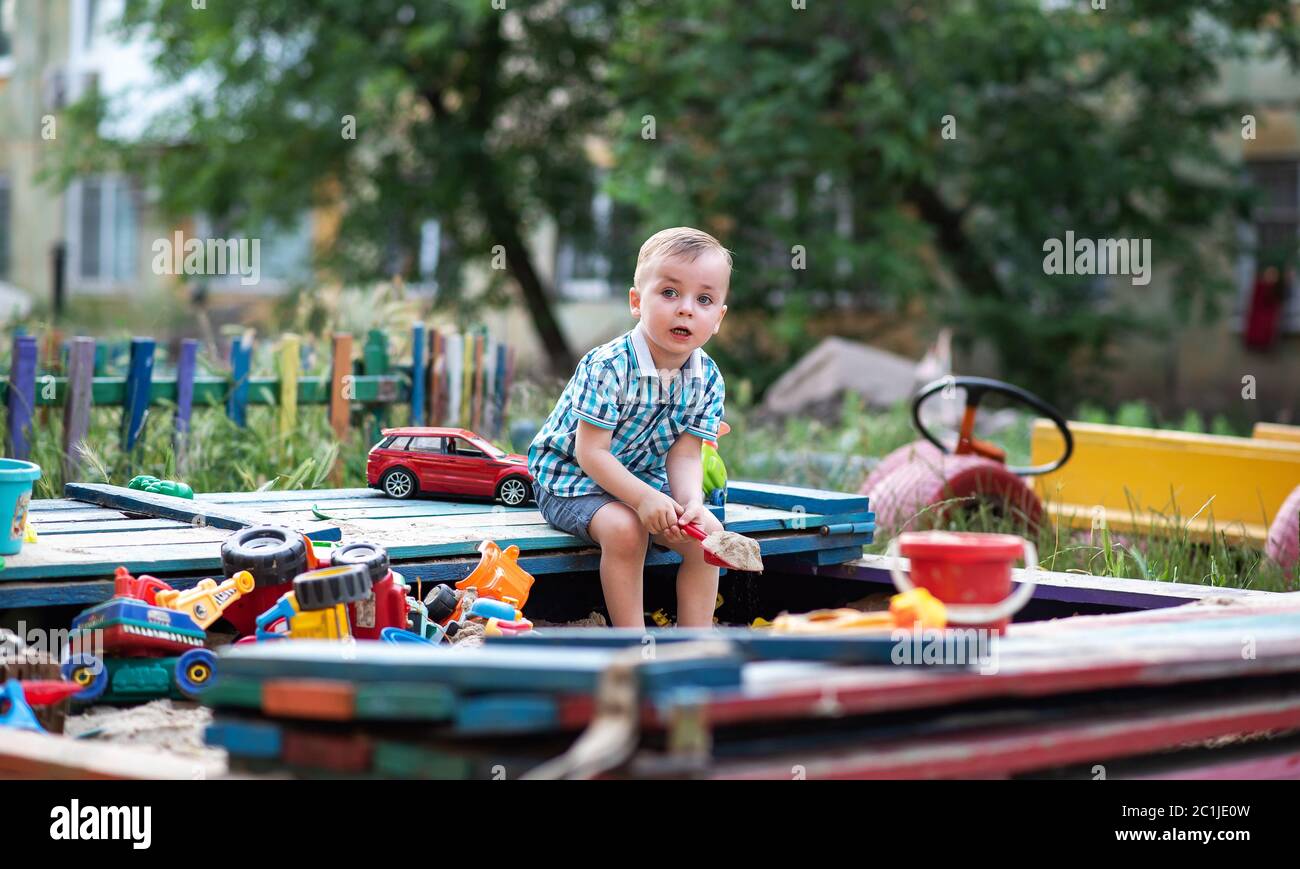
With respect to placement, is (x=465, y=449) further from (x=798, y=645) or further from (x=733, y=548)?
(x=798, y=645)

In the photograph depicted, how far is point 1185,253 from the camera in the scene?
49.6 ft

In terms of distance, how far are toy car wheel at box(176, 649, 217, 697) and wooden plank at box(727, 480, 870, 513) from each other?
1.76 meters

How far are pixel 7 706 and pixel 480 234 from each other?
1481 cm

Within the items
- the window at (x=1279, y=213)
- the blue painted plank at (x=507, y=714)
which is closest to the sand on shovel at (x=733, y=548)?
the blue painted plank at (x=507, y=714)

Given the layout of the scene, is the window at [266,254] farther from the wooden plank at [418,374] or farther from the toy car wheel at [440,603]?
the toy car wheel at [440,603]

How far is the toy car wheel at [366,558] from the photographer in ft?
11.1

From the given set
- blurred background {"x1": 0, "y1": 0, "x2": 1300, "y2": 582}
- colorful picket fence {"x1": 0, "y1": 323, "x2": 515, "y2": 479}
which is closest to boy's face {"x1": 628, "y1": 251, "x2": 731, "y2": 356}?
colorful picket fence {"x1": 0, "y1": 323, "x2": 515, "y2": 479}

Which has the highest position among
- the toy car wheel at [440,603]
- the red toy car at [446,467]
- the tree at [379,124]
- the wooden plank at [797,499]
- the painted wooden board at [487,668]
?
the tree at [379,124]

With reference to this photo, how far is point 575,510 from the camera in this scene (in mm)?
4004

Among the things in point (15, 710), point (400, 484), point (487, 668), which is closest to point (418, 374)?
point (400, 484)

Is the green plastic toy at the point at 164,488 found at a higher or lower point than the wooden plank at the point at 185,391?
lower

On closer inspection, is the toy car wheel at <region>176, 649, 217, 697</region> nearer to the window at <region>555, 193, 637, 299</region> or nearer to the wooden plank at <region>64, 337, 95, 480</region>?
the wooden plank at <region>64, 337, 95, 480</region>
